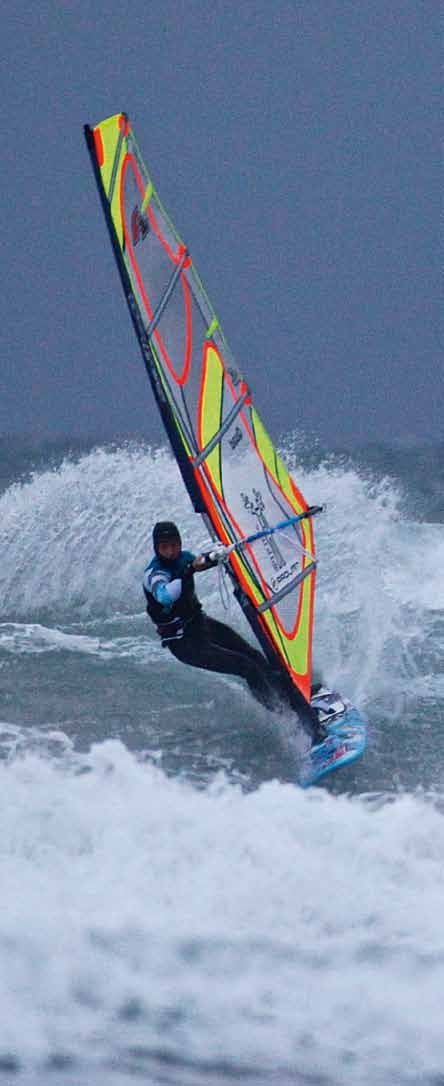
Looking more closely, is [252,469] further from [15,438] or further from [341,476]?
[15,438]

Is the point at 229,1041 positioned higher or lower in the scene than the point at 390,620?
lower

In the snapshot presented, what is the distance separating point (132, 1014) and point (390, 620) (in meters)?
3.67

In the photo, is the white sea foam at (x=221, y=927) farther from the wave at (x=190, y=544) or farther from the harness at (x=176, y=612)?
the wave at (x=190, y=544)

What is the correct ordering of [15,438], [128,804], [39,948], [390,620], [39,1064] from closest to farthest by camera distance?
[39,1064]
[39,948]
[128,804]
[390,620]
[15,438]

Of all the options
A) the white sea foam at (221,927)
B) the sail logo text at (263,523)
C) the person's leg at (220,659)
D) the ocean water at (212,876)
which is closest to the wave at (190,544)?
the ocean water at (212,876)

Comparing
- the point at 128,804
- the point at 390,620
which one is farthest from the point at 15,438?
the point at 128,804

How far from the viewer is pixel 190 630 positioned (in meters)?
5.14

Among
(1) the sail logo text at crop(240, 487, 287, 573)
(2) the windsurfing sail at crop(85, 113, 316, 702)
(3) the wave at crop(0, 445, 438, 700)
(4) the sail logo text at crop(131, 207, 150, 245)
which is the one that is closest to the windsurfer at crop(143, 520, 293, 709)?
(2) the windsurfing sail at crop(85, 113, 316, 702)

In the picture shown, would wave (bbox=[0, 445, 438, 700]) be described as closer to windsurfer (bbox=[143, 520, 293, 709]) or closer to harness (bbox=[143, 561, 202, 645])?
windsurfer (bbox=[143, 520, 293, 709])

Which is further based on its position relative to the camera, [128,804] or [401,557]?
[401,557]

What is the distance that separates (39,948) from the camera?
3.26 meters

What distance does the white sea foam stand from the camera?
10.00 ft

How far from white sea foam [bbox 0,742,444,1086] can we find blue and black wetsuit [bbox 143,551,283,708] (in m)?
0.98

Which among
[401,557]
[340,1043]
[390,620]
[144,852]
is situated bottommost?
[340,1043]
